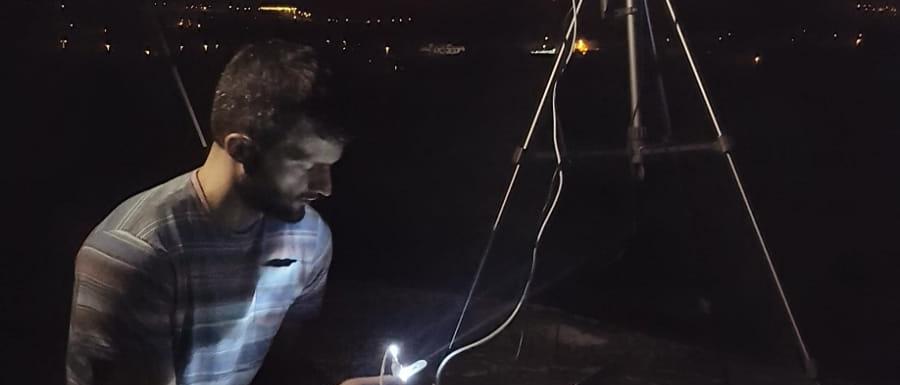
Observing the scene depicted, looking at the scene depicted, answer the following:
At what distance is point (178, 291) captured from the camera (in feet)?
4.62

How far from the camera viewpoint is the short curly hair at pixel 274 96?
1391 mm

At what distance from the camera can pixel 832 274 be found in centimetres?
388

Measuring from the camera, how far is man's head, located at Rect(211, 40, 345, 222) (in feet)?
4.57

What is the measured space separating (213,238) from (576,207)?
3773mm

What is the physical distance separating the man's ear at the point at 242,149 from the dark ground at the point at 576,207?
193mm

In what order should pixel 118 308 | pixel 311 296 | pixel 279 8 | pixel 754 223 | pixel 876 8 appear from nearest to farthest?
pixel 118 308, pixel 311 296, pixel 754 223, pixel 279 8, pixel 876 8

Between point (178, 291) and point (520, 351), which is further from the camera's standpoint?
point (520, 351)

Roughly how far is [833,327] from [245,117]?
8.27 ft

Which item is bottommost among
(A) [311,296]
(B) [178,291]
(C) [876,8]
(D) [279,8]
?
(C) [876,8]

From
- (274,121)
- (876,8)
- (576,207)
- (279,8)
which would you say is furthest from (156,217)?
(876,8)

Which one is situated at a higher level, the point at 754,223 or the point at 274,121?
the point at 274,121

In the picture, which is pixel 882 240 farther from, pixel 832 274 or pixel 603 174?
pixel 603 174

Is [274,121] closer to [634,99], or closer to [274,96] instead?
[274,96]

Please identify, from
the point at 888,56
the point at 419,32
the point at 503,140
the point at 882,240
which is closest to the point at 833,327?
the point at 882,240
